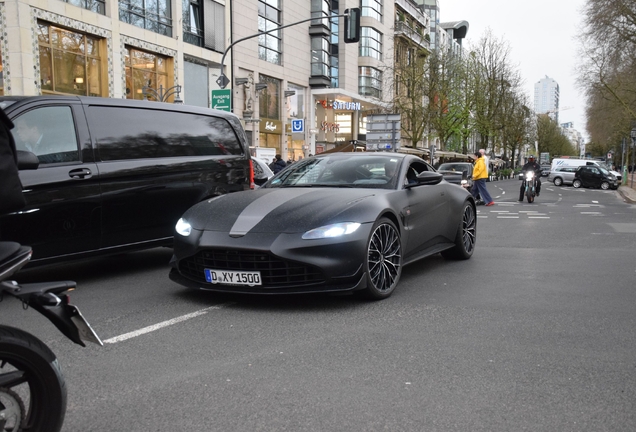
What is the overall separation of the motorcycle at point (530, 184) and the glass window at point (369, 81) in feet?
116

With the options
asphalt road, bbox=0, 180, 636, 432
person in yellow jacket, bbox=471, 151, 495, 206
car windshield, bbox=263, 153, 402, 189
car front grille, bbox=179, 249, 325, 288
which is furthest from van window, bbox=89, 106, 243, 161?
person in yellow jacket, bbox=471, 151, 495, 206

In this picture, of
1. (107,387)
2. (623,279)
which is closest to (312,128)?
(623,279)

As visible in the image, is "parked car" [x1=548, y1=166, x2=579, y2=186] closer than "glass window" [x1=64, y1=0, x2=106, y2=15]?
No

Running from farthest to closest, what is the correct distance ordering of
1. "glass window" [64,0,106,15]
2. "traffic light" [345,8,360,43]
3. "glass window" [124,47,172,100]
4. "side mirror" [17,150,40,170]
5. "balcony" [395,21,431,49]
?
"balcony" [395,21,431,49] → "glass window" [124,47,172,100] → "glass window" [64,0,106,15] → "traffic light" [345,8,360,43] → "side mirror" [17,150,40,170]

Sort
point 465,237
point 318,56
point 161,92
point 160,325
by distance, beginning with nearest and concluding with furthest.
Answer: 1. point 160,325
2. point 465,237
3. point 161,92
4. point 318,56

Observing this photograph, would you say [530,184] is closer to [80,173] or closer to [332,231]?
[332,231]

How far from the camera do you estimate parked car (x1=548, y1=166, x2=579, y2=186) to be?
43969 mm

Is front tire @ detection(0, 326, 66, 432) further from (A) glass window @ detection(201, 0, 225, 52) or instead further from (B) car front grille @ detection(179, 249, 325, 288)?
(A) glass window @ detection(201, 0, 225, 52)

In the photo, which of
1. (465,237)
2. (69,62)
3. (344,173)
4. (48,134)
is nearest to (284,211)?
(344,173)

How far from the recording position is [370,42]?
56.9 metres

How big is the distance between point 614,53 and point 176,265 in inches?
1559

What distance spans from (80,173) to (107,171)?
12.3 inches

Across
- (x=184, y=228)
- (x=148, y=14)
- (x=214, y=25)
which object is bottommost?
(x=184, y=228)

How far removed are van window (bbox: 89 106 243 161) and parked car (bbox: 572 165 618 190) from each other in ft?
121
